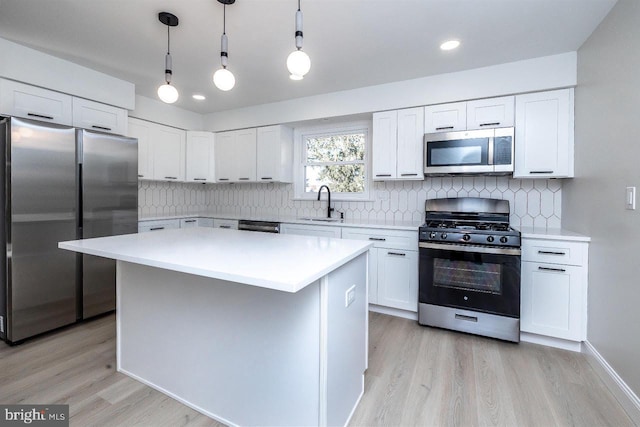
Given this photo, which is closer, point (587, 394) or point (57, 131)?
point (587, 394)

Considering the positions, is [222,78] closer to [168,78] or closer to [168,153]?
[168,78]

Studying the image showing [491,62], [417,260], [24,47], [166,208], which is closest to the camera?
[24,47]

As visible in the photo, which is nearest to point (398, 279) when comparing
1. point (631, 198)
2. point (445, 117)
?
point (445, 117)

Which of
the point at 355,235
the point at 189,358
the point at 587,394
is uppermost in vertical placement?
the point at 355,235

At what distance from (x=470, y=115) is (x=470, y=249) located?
133 centimetres

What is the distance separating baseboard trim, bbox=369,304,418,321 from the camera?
3007mm

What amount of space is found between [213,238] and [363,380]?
4.44 ft

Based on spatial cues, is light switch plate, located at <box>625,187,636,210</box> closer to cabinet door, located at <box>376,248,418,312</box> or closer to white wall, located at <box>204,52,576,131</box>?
white wall, located at <box>204,52,576,131</box>

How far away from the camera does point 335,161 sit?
4.08m

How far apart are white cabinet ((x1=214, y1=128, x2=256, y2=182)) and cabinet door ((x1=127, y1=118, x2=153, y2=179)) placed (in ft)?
3.10

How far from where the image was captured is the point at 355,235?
3.25 m

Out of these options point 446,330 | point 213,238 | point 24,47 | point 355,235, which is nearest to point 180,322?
point 213,238

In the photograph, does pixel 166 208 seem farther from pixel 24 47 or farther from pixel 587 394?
pixel 587 394

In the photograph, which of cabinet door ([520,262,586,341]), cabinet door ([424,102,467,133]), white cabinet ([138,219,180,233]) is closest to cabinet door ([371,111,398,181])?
cabinet door ([424,102,467,133])
